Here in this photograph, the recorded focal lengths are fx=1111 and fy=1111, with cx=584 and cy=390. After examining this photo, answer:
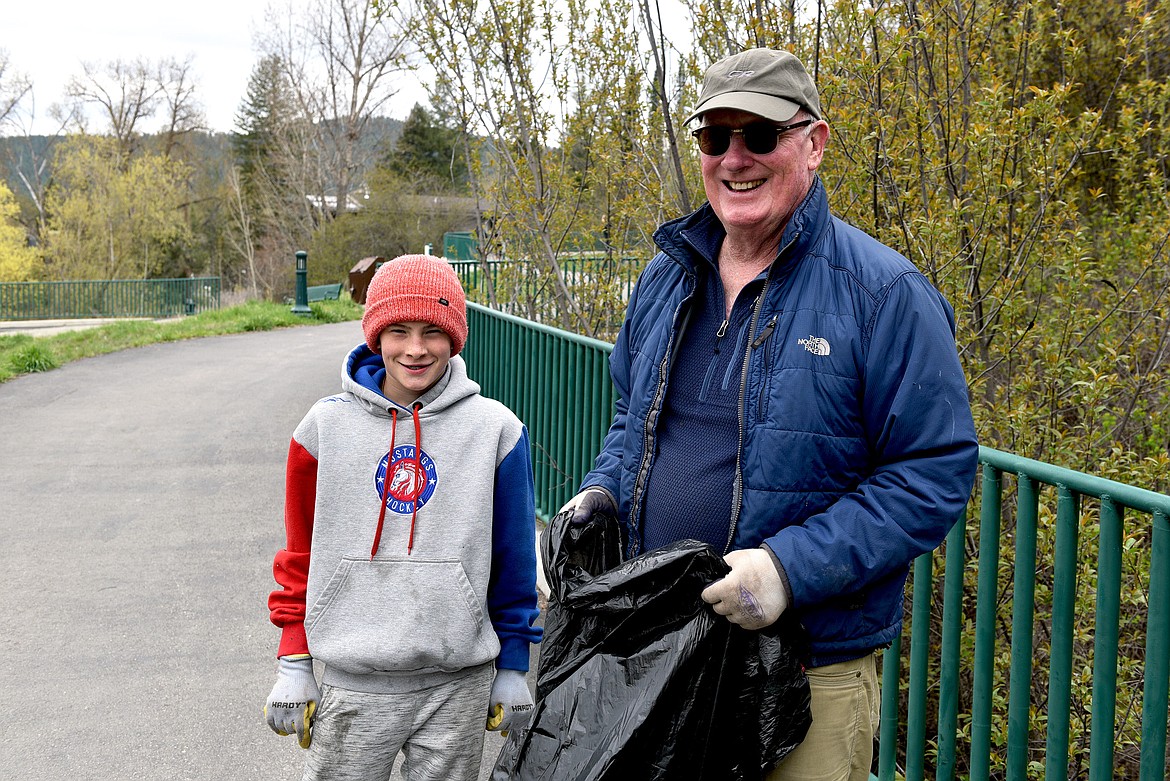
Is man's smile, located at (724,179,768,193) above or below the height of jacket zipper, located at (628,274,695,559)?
above

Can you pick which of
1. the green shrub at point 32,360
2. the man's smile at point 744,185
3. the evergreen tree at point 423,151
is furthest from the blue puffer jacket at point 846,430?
the evergreen tree at point 423,151

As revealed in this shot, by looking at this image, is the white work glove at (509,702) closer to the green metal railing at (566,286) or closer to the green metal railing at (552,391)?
the green metal railing at (552,391)

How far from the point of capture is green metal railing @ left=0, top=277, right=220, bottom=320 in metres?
33.4

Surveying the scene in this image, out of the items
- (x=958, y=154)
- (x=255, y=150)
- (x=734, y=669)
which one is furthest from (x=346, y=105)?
(x=734, y=669)

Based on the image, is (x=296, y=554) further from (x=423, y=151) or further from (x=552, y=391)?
(x=423, y=151)

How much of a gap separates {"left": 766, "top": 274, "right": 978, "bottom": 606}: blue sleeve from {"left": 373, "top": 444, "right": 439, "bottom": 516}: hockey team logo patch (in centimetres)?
96

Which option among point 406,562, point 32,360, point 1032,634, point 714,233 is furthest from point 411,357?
point 32,360

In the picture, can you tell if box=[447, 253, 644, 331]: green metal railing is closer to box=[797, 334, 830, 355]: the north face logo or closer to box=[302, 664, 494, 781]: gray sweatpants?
box=[302, 664, 494, 781]: gray sweatpants

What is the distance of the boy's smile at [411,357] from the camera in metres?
2.75

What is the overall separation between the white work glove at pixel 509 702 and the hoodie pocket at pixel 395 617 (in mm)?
158

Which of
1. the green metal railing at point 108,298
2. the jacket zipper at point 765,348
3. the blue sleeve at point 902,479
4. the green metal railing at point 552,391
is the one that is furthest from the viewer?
the green metal railing at point 108,298

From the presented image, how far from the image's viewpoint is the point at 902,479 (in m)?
2.08

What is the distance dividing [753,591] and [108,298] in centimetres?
3506

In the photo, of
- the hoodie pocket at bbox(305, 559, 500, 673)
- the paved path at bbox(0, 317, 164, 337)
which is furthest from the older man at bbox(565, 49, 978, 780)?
the paved path at bbox(0, 317, 164, 337)
